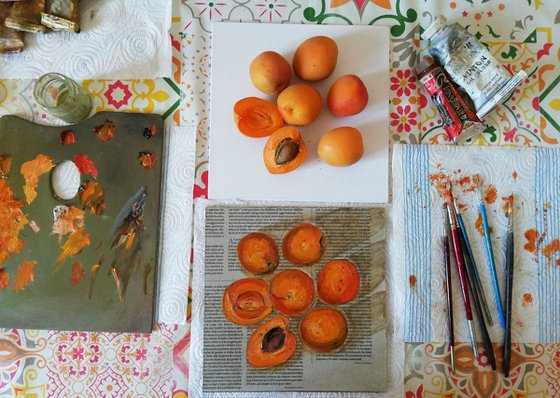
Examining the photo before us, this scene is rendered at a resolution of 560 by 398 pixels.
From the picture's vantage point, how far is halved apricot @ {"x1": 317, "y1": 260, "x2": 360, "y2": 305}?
0.65 meters

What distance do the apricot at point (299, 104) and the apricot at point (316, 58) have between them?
0.02 m

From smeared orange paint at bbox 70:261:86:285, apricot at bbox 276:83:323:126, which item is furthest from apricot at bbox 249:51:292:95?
smeared orange paint at bbox 70:261:86:285

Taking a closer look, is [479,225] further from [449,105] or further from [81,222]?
[81,222]

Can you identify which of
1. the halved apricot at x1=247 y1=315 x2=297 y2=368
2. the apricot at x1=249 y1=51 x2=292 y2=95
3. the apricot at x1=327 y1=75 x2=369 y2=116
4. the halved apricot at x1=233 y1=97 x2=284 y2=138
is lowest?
the halved apricot at x1=247 y1=315 x2=297 y2=368

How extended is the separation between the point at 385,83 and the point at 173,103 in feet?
1.11

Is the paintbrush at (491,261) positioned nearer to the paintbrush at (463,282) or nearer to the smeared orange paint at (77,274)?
the paintbrush at (463,282)

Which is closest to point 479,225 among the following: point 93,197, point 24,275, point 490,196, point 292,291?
point 490,196

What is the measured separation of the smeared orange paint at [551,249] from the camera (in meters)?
0.66

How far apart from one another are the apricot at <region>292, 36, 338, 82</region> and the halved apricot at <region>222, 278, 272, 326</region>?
1.04 ft

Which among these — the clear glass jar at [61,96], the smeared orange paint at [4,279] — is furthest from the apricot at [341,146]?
the smeared orange paint at [4,279]

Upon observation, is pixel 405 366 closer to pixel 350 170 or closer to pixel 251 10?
pixel 350 170

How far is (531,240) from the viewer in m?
Result: 0.66

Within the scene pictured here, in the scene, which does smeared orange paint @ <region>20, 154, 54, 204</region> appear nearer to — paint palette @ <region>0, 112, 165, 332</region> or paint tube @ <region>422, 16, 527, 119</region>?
paint palette @ <region>0, 112, 165, 332</region>

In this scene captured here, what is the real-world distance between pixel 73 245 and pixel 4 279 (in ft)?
0.38
